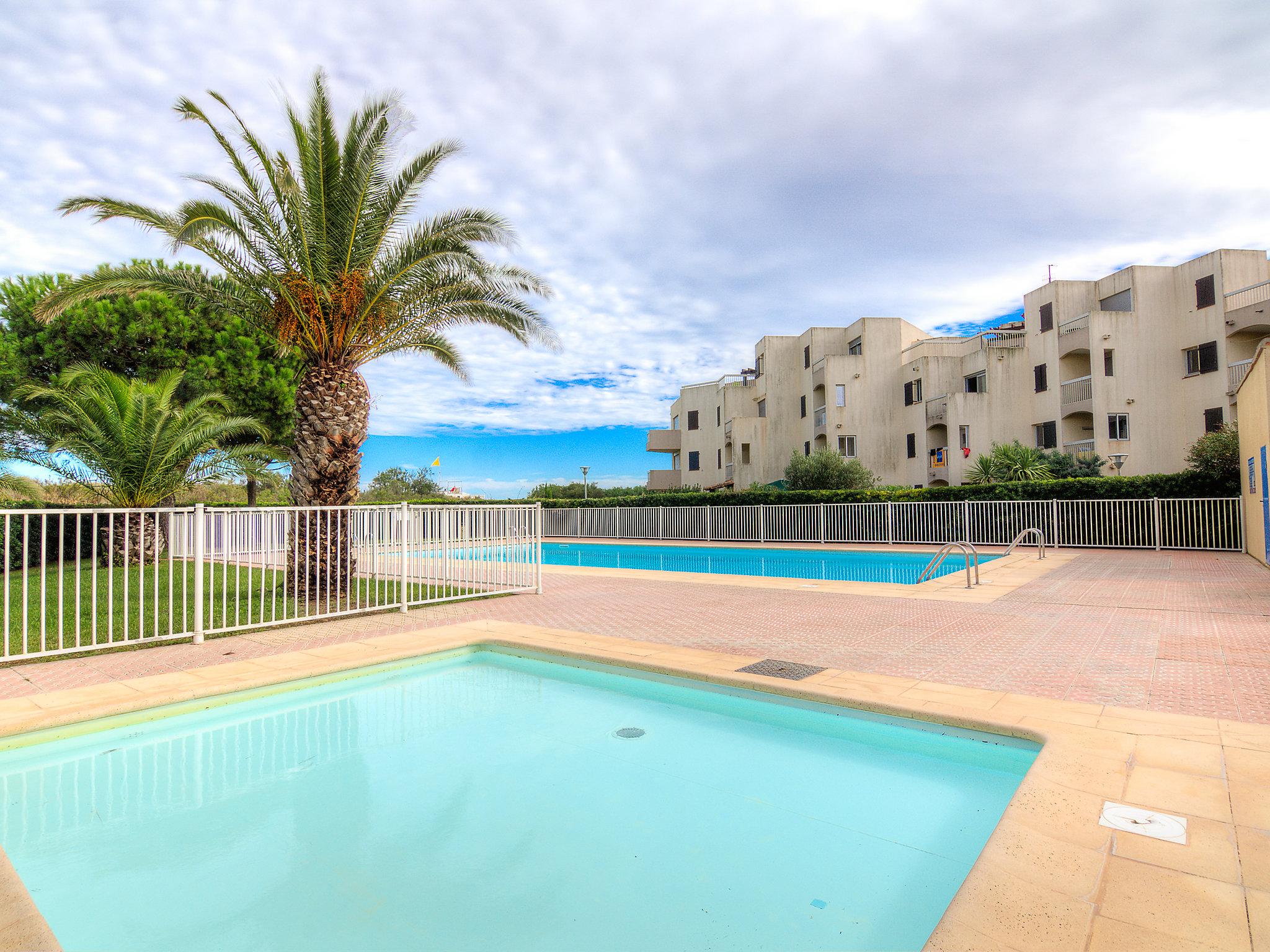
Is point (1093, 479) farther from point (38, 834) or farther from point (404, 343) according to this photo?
point (38, 834)

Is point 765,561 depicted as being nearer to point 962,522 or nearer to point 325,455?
point 962,522

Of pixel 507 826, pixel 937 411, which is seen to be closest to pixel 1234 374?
pixel 937 411

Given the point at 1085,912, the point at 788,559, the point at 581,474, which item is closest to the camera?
the point at 1085,912

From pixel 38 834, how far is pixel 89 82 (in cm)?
918

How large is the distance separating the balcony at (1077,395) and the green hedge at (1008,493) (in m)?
6.27

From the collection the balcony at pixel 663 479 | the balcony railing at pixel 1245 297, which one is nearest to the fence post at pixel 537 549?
the balcony railing at pixel 1245 297

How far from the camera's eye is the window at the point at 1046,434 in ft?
92.4

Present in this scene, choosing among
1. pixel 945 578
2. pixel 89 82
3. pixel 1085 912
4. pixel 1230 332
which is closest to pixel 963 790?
pixel 1085 912

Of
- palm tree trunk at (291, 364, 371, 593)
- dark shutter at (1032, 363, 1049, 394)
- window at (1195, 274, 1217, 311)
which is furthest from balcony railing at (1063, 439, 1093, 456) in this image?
palm tree trunk at (291, 364, 371, 593)

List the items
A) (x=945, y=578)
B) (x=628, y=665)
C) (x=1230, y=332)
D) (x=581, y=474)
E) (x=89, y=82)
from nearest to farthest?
(x=628, y=665)
(x=89, y=82)
(x=945, y=578)
(x=1230, y=332)
(x=581, y=474)

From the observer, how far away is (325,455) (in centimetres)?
909

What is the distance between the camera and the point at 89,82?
813cm

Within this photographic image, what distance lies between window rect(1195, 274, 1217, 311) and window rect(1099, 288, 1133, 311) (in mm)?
2026

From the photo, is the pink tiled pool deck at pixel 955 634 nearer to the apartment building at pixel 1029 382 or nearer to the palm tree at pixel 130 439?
the palm tree at pixel 130 439
